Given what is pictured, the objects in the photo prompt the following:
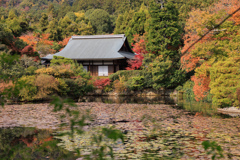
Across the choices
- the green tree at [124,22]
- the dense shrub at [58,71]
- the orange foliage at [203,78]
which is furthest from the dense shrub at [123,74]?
the green tree at [124,22]

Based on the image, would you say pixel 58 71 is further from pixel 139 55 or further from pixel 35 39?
pixel 35 39

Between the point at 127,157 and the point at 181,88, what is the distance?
61.3ft

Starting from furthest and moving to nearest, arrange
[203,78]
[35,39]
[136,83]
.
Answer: [35,39]
[136,83]
[203,78]

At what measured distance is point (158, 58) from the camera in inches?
944

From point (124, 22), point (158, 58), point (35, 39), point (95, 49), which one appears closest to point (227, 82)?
point (158, 58)

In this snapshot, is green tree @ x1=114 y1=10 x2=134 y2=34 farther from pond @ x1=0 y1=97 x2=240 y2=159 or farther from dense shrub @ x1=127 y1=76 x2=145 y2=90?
pond @ x1=0 y1=97 x2=240 y2=159

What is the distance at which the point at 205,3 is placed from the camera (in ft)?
105

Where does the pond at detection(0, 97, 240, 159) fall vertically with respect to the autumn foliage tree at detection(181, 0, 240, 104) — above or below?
below

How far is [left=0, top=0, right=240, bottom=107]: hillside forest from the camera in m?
14.8

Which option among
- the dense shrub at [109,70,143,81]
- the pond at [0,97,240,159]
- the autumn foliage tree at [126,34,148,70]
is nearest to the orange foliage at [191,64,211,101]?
the pond at [0,97,240,159]

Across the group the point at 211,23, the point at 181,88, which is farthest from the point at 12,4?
the point at 211,23

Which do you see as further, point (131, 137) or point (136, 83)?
point (136, 83)

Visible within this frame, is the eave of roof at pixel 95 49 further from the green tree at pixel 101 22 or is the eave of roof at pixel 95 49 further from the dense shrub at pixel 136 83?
the green tree at pixel 101 22

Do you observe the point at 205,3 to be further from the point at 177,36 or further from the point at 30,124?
the point at 30,124
